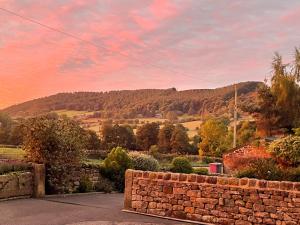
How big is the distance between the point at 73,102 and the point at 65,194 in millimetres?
52827

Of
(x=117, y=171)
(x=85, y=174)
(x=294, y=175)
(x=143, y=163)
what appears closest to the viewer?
(x=294, y=175)

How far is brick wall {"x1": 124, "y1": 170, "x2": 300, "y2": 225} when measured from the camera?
9594 millimetres

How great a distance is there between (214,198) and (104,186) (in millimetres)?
8708

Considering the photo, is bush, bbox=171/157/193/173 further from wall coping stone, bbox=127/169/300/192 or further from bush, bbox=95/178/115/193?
wall coping stone, bbox=127/169/300/192

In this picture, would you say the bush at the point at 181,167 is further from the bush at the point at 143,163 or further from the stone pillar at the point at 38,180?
the stone pillar at the point at 38,180

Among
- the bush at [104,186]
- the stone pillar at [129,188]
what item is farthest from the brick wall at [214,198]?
the bush at [104,186]

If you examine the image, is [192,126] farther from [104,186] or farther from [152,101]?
[104,186]

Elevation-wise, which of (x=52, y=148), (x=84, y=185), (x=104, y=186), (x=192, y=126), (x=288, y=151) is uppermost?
(x=192, y=126)

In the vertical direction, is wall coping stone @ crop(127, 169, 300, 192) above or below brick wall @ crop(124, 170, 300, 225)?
above

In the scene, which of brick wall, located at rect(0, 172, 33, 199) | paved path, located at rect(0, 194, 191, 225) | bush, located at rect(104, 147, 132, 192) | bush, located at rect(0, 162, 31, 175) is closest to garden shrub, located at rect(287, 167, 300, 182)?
paved path, located at rect(0, 194, 191, 225)

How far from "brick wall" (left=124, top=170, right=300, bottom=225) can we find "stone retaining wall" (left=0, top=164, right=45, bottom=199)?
434cm

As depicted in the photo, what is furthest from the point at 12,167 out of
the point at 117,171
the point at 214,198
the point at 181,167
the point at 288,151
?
the point at 288,151

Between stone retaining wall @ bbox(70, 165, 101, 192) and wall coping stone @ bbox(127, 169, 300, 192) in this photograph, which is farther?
stone retaining wall @ bbox(70, 165, 101, 192)

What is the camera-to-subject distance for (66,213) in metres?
11.8
